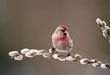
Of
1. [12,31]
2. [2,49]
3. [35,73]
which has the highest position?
[12,31]

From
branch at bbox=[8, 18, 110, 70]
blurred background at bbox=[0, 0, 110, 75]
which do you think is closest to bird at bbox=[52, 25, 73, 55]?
branch at bbox=[8, 18, 110, 70]

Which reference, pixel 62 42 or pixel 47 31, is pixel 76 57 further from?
pixel 47 31

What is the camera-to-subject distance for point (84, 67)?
3.85 feet

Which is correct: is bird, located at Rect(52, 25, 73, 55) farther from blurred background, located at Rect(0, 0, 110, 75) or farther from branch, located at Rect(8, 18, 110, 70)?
blurred background, located at Rect(0, 0, 110, 75)

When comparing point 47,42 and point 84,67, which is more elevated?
point 47,42

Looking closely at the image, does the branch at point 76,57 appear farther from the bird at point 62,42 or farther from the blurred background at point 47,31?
the blurred background at point 47,31

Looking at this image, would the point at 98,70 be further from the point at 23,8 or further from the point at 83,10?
the point at 23,8

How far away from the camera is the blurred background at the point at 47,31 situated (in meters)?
1.17

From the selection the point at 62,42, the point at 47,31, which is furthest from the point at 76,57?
the point at 47,31

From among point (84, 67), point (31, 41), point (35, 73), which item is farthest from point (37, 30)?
point (84, 67)

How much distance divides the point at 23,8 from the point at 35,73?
480 millimetres

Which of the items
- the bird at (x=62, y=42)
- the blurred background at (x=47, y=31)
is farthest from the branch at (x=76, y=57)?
the blurred background at (x=47, y=31)

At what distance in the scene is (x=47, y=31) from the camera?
3.89 ft

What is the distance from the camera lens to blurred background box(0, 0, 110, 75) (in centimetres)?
117
